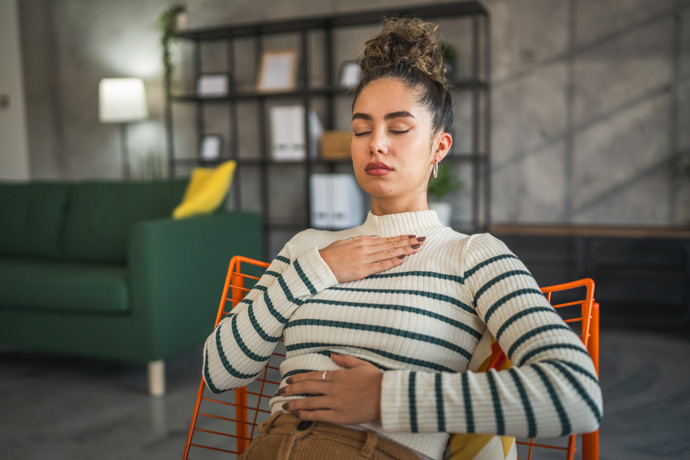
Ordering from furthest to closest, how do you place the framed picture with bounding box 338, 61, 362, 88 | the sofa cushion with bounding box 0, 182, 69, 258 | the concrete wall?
the concrete wall < the framed picture with bounding box 338, 61, 362, 88 < the sofa cushion with bounding box 0, 182, 69, 258

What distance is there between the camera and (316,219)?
4102mm

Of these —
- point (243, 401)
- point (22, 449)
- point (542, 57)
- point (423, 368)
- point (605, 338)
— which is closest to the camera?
point (423, 368)

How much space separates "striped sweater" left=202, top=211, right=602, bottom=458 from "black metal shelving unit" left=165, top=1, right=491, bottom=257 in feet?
9.36

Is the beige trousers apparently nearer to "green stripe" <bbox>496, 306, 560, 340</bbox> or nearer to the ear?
"green stripe" <bbox>496, 306, 560, 340</bbox>

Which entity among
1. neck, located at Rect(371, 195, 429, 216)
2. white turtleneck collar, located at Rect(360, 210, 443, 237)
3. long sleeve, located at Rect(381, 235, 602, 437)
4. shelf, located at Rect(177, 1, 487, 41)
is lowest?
long sleeve, located at Rect(381, 235, 602, 437)

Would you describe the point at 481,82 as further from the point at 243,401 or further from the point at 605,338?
the point at 243,401

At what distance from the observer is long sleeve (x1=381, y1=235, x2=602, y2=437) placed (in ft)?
2.69

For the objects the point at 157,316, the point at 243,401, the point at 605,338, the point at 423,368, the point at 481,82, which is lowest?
the point at 605,338

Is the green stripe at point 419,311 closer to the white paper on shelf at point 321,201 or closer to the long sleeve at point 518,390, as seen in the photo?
the long sleeve at point 518,390

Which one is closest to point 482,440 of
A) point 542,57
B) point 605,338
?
point 605,338

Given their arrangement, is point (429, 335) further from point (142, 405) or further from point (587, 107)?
point (587, 107)

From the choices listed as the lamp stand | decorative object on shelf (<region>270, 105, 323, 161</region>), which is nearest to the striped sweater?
decorative object on shelf (<region>270, 105, 323, 161</region>)

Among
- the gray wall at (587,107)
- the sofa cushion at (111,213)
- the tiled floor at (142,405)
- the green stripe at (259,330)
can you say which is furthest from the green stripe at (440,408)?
the gray wall at (587,107)

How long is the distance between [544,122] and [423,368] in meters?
3.29
